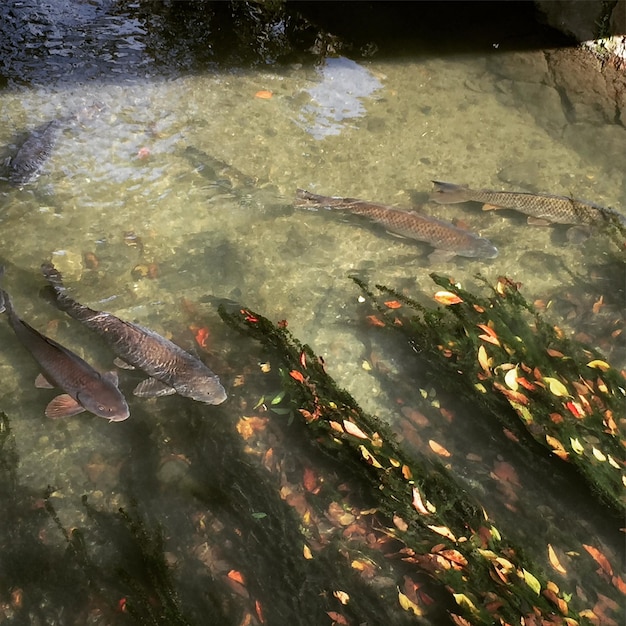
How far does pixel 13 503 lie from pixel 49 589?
63 cm

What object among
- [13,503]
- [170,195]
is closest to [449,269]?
[170,195]

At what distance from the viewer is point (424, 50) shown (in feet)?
22.7

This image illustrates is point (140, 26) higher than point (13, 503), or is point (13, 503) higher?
point (140, 26)

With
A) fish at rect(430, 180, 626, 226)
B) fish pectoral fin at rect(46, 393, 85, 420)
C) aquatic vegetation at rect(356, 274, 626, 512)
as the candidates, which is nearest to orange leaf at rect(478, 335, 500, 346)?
aquatic vegetation at rect(356, 274, 626, 512)

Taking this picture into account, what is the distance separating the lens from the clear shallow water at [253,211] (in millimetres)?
3848

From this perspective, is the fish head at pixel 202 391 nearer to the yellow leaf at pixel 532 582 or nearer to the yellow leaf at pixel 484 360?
the yellow leaf at pixel 484 360

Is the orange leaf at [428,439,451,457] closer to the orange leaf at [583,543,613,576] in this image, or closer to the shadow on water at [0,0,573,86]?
the orange leaf at [583,543,613,576]

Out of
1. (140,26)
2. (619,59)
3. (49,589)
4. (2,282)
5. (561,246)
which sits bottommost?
(49,589)

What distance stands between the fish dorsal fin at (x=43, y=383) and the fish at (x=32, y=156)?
2.14 metres

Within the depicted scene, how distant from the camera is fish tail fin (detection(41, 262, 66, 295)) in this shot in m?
4.26

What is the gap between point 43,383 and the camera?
385cm

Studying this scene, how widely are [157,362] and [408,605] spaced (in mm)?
2263

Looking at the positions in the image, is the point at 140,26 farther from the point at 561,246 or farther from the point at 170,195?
the point at 561,246

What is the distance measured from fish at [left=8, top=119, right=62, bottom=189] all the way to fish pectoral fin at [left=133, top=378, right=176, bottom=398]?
254cm
